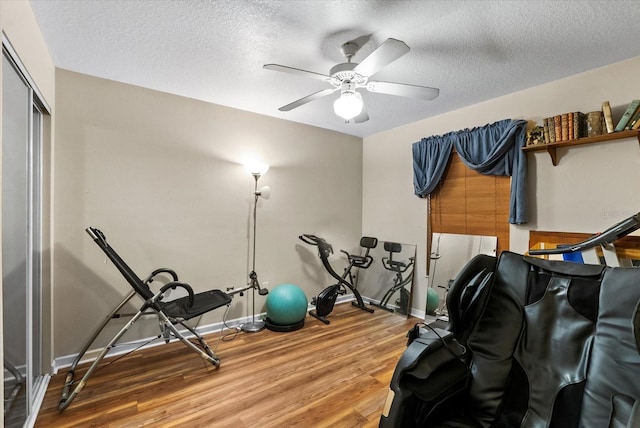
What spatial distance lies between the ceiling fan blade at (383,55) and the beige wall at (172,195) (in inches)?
78.2

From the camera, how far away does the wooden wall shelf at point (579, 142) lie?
87.4 inches

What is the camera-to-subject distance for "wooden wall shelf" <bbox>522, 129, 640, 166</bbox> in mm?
2221

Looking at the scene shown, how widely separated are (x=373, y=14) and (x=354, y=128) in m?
2.41

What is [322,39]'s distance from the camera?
6.73 ft

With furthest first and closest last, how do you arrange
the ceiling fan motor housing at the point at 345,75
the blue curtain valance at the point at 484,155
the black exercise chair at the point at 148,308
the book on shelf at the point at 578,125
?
1. the blue curtain valance at the point at 484,155
2. the book on shelf at the point at 578,125
3. the black exercise chair at the point at 148,308
4. the ceiling fan motor housing at the point at 345,75

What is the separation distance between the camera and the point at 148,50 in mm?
2215

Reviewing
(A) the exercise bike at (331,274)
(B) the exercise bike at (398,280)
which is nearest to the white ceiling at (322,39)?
(A) the exercise bike at (331,274)

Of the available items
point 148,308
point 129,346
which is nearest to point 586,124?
point 148,308

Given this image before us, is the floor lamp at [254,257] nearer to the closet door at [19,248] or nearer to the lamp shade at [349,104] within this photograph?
the lamp shade at [349,104]

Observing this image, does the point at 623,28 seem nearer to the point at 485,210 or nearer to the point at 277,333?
the point at 485,210

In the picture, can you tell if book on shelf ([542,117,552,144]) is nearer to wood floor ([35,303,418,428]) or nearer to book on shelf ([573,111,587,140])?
book on shelf ([573,111,587,140])

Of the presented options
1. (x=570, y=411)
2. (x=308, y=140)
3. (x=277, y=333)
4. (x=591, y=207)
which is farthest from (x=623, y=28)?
(x=277, y=333)

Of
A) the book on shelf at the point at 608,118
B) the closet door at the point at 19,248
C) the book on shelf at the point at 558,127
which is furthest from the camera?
the book on shelf at the point at 558,127

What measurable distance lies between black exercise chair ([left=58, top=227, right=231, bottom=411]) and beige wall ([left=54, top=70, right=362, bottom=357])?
1.16 feet
